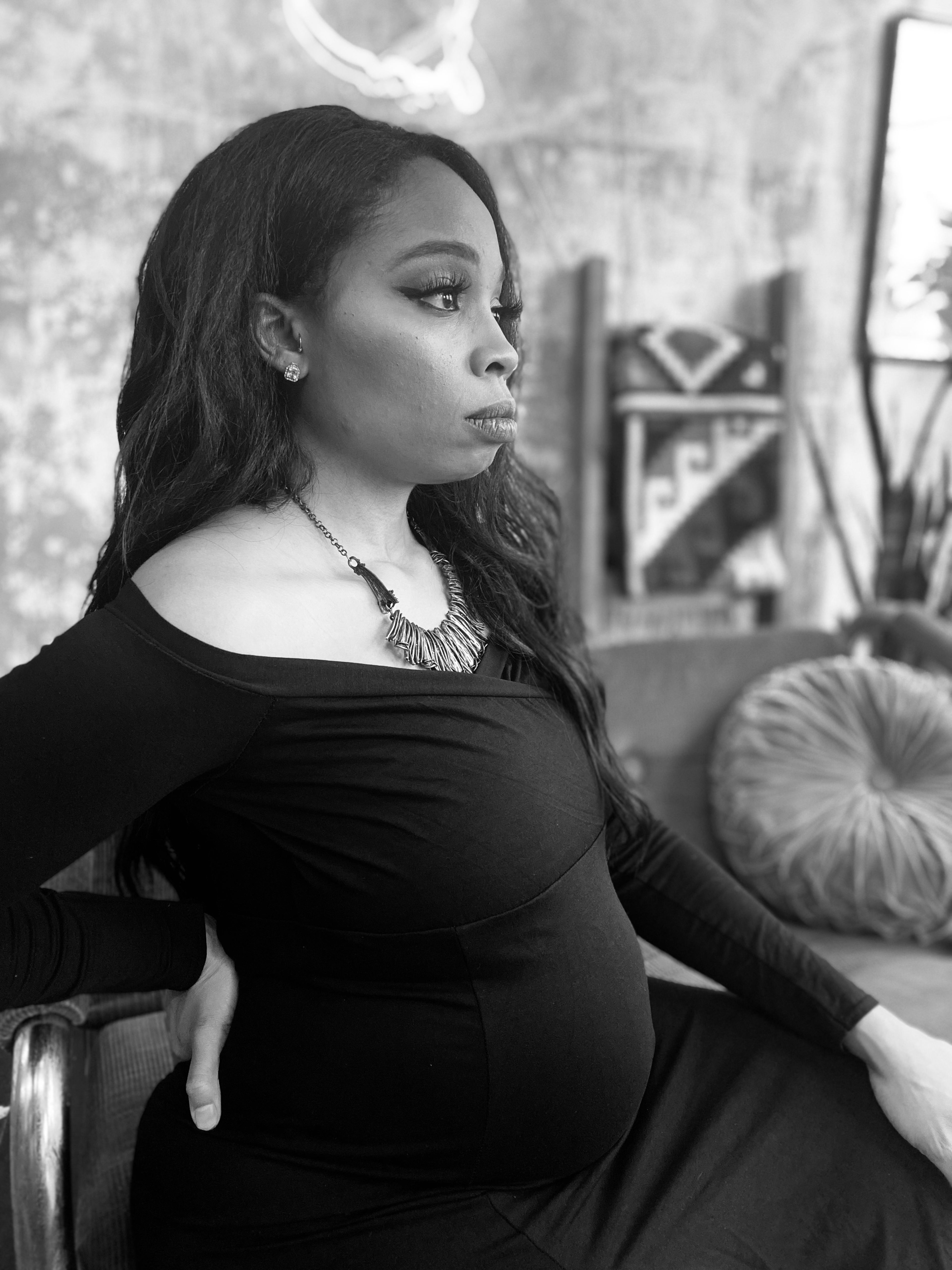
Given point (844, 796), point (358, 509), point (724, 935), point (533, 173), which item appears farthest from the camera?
point (533, 173)

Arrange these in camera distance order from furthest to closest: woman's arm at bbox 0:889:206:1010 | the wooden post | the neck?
1. the wooden post
2. the neck
3. woman's arm at bbox 0:889:206:1010

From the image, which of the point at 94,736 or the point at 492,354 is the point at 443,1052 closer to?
the point at 94,736

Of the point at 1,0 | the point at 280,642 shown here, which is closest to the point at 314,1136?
the point at 280,642

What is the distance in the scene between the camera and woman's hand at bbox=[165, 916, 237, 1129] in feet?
2.84

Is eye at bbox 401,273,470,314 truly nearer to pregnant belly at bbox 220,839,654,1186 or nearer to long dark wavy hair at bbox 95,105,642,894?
long dark wavy hair at bbox 95,105,642,894

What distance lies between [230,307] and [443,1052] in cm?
60

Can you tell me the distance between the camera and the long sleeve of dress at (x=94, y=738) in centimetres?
73

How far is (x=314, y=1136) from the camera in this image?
0.87 meters

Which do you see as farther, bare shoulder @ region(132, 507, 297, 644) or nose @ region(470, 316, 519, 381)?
nose @ region(470, 316, 519, 381)

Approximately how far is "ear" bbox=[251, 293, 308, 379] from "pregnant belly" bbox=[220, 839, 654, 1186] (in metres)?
0.45

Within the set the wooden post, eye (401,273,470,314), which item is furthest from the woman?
the wooden post

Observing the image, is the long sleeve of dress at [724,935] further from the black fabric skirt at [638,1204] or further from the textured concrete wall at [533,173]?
the textured concrete wall at [533,173]

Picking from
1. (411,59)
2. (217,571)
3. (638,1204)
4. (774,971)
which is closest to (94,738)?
(217,571)

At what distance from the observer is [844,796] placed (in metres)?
2.01
